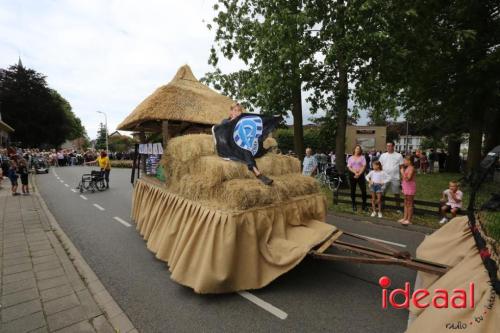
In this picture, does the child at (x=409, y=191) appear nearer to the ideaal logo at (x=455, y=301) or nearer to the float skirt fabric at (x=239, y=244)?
the float skirt fabric at (x=239, y=244)

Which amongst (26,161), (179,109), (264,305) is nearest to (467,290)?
(264,305)

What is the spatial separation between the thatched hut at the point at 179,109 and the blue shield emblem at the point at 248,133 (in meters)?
3.44

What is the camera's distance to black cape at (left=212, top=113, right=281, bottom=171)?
4414 mm

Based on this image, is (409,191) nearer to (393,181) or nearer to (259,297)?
(393,181)

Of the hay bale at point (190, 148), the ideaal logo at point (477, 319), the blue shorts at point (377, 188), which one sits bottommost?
the blue shorts at point (377, 188)

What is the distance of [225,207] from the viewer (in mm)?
3660

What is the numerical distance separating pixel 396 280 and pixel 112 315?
3.77 meters

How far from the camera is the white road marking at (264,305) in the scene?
10.5ft

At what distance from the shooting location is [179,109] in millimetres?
8430

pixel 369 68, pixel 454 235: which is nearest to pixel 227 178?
pixel 454 235

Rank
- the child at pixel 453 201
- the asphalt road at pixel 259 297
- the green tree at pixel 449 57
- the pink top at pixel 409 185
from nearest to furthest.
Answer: the asphalt road at pixel 259 297 → the child at pixel 453 201 → the pink top at pixel 409 185 → the green tree at pixel 449 57

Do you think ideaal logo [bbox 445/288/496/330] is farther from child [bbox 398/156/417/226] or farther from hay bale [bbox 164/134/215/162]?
child [bbox 398/156/417/226]

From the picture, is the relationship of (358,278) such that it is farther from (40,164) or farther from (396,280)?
(40,164)

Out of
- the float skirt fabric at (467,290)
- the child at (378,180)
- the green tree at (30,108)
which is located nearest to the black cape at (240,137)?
the float skirt fabric at (467,290)
